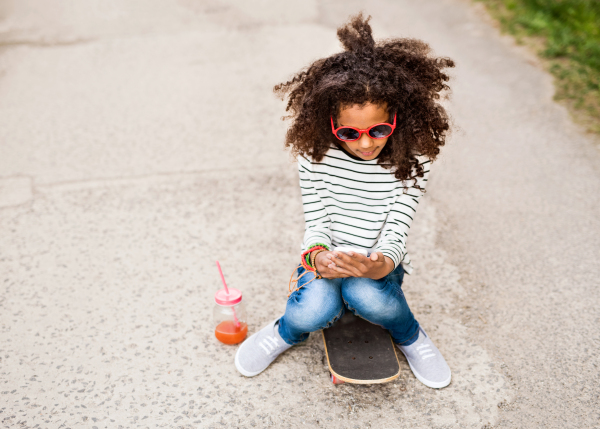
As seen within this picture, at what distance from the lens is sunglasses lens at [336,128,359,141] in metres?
1.78

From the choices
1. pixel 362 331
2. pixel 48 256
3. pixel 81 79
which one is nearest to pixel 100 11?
pixel 81 79

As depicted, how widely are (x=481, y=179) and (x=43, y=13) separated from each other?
5600 millimetres

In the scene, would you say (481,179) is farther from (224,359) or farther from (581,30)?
(581,30)

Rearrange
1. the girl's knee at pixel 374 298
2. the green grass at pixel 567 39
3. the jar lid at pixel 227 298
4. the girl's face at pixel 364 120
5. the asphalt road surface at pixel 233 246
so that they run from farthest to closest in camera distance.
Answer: the green grass at pixel 567 39, the jar lid at pixel 227 298, the asphalt road surface at pixel 233 246, the girl's knee at pixel 374 298, the girl's face at pixel 364 120

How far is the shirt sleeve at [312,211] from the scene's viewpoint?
2.03 m

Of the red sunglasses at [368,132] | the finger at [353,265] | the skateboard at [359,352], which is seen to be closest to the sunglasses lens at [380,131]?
the red sunglasses at [368,132]

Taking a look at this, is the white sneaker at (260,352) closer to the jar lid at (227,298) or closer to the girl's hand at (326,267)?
the jar lid at (227,298)

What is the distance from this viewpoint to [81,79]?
15.3ft

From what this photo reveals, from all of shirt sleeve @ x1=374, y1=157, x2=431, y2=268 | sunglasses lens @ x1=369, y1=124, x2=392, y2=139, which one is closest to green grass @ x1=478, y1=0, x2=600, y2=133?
shirt sleeve @ x1=374, y1=157, x2=431, y2=268

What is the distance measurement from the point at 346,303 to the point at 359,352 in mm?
210

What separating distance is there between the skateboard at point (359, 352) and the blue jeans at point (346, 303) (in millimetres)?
106

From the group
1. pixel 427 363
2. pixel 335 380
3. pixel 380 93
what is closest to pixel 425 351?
pixel 427 363

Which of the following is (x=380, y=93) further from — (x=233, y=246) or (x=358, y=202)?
(x=233, y=246)

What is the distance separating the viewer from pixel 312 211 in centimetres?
208
